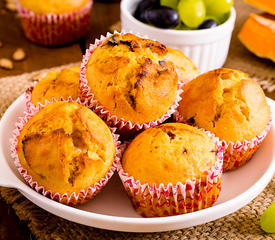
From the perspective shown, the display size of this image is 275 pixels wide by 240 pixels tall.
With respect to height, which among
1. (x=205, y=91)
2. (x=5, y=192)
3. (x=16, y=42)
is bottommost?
(x=16, y=42)

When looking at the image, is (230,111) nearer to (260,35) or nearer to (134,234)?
(134,234)

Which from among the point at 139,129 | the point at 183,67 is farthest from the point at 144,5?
the point at 139,129

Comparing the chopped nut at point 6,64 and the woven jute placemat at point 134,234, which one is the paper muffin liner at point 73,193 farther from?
the chopped nut at point 6,64

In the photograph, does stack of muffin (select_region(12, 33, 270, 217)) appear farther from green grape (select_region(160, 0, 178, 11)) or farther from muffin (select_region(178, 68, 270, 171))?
green grape (select_region(160, 0, 178, 11))

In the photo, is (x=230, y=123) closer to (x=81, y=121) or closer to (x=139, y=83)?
(x=139, y=83)

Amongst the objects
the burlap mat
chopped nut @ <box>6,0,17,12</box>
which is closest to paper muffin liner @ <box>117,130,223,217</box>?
the burlap mat

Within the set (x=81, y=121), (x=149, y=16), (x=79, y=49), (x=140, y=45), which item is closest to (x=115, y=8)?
(x=79, y=49)
